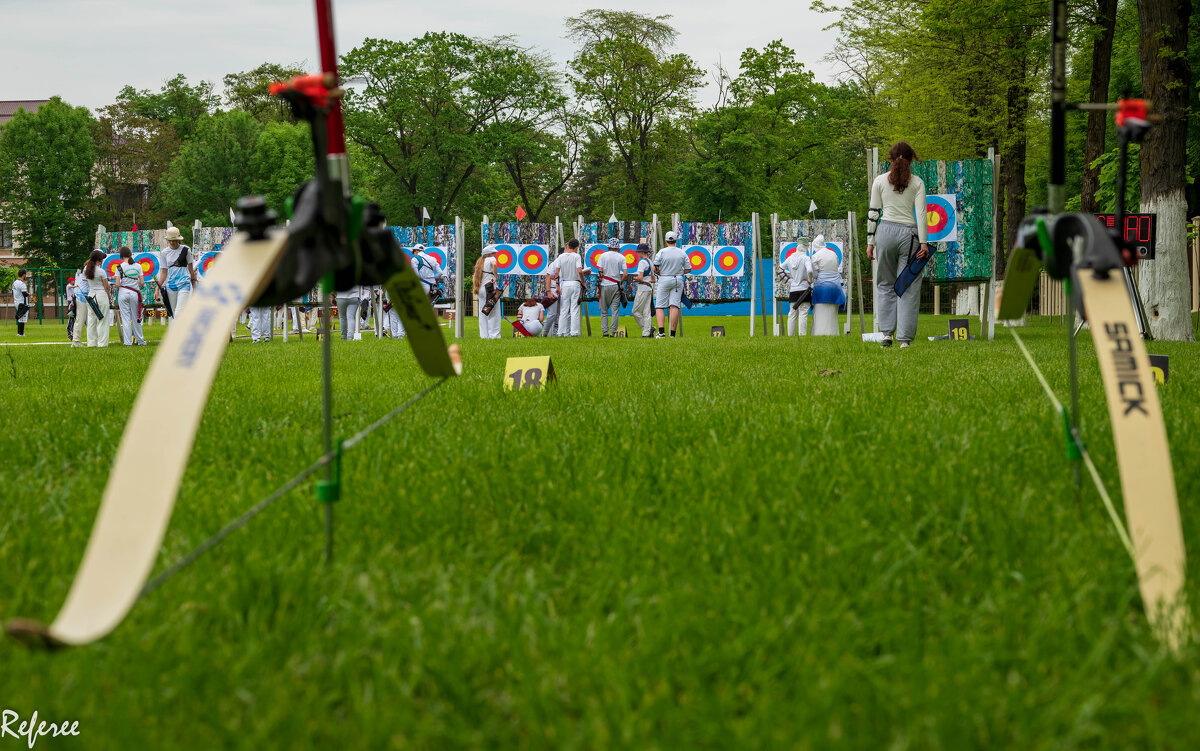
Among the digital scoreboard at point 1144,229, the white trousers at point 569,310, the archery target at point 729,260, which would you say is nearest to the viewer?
the digital scoreboard at point 1144,229

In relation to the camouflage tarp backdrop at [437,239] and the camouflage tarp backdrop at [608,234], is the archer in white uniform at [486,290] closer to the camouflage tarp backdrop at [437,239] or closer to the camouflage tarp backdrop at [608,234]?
the camouflage tarp backdrop at [437,239]

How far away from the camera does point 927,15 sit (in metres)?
18.0

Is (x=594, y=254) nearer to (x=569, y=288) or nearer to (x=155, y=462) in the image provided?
(x=569, y=288)

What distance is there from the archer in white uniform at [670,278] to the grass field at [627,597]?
15174 mm

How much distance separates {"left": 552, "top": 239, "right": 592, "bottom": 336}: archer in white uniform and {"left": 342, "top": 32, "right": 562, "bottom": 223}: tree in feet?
92.0

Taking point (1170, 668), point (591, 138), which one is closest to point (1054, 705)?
point (1170, 668)

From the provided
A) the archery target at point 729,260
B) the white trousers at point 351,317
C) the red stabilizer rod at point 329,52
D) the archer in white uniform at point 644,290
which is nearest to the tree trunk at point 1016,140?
the archery target at point 729,260

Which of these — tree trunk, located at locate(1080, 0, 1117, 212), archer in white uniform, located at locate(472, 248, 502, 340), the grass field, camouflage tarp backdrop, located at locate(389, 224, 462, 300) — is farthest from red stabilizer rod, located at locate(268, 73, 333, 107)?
camouflage tarp backdrop, located at locate(389, 224, 462, 300)

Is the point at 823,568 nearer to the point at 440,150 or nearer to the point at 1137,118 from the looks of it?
the point at 1137,118

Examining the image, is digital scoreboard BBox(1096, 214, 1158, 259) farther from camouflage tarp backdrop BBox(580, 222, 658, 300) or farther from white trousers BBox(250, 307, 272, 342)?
white trousers BBox(250, 307, 272, 342)

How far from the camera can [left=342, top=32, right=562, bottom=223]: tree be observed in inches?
1836

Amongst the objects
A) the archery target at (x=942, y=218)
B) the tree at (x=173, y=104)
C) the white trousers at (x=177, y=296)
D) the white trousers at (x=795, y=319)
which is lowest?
the white trousers at (x=795, y=319)

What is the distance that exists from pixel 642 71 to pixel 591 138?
5.13 metres

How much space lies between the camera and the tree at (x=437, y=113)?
46625mm
